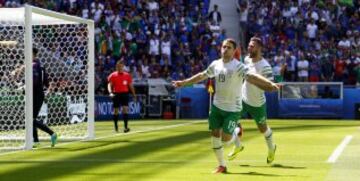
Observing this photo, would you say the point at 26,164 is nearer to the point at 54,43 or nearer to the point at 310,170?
the point at 310,170

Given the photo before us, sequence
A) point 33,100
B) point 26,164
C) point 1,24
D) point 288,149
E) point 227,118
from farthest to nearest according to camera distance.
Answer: point 1,24 < point 33,100 < point 288,149 < point 26,164 < point 227,118

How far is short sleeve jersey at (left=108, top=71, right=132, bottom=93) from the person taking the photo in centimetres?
2589

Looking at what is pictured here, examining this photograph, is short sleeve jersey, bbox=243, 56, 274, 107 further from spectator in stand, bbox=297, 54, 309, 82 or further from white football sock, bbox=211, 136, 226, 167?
spectator in stand, bbox=297, 54, 309, 82

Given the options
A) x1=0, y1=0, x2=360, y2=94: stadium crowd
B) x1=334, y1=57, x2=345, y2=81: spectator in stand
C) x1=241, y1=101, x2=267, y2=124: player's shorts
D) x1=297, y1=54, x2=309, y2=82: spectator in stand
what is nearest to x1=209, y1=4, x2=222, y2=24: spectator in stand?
x1=0, y1=0, x2=360, y2=94: stadium crowd

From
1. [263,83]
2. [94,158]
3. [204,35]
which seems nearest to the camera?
[263,83]

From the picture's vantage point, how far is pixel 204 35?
4194 cm

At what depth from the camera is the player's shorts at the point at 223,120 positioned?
45.4 ft

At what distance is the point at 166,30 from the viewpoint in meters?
42.2

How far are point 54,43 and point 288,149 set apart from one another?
35.7 feet

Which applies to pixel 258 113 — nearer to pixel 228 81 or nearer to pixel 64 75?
pixel 228 81

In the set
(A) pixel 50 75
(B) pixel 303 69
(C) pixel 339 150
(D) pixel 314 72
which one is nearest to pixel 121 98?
(A) pixel 50 75

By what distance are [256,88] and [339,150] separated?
137 inches

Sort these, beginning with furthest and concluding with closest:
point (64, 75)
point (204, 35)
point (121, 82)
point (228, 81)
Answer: point (204, 35)
point (64, 75)
point (121, 82)
point (228, 81)

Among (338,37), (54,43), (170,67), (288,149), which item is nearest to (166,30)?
(170,67)
